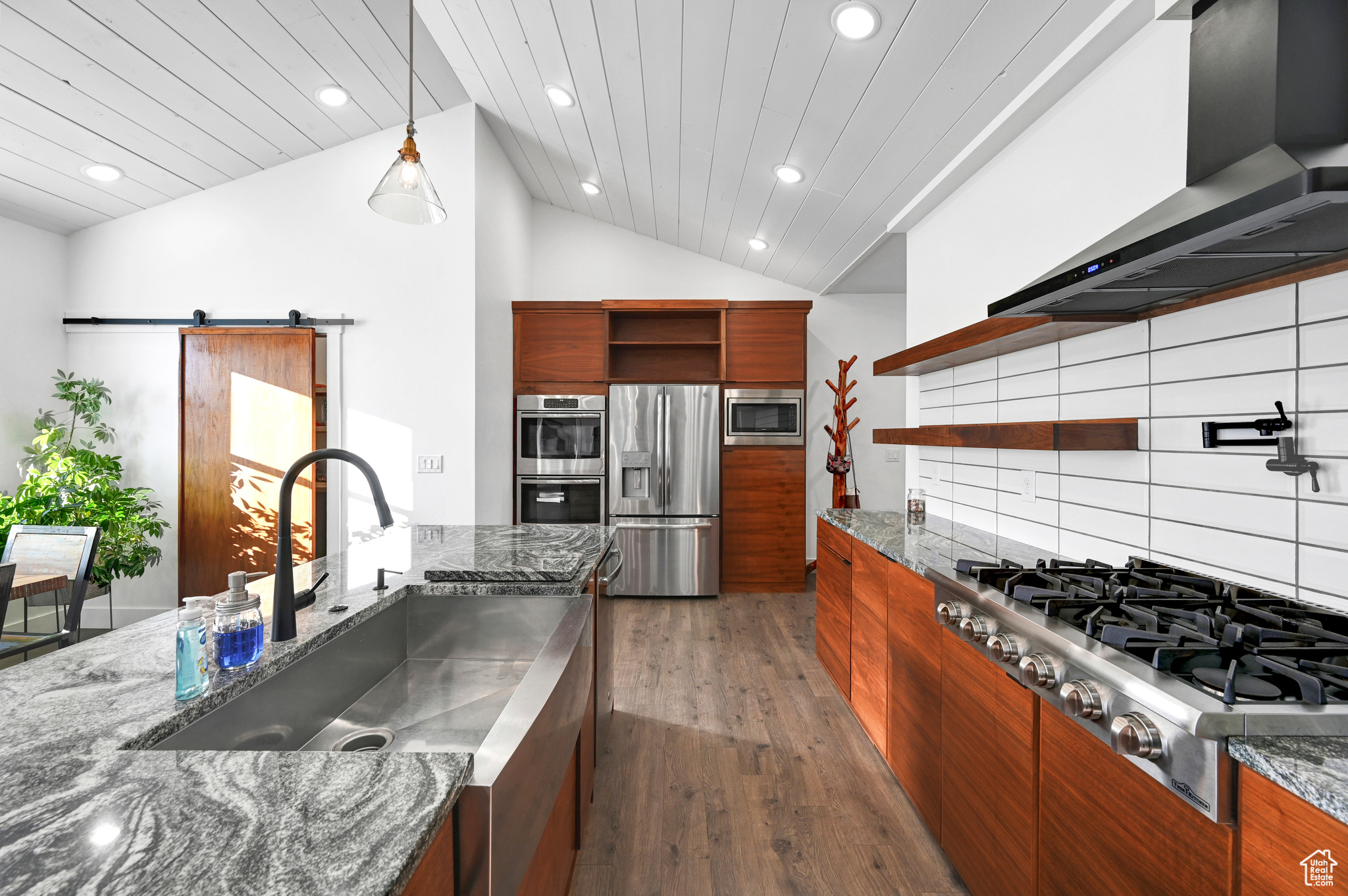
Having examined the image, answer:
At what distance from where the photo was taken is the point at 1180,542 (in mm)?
1506

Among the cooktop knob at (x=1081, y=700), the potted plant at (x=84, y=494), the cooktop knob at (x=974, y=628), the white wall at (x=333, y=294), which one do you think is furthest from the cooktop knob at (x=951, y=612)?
the potted plant at (x=84, y=494)

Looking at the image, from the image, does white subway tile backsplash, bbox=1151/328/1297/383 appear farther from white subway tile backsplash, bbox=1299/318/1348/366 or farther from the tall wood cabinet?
the tall wood cabinet

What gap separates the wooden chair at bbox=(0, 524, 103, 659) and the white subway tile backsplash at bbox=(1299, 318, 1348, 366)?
3999 mm

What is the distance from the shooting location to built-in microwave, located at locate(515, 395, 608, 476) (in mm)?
4473

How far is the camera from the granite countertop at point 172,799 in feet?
1.58

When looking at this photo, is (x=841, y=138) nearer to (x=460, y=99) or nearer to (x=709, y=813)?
(x=460, y=99)

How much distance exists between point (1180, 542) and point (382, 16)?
3.78 m

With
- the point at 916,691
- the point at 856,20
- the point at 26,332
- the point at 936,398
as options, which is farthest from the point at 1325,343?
the point at 26,332

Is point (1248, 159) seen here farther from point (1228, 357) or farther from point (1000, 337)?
point (1000, 337)

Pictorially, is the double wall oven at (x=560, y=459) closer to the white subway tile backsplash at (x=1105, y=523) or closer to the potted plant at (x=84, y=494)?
the potted plant at (x=84, y=494)

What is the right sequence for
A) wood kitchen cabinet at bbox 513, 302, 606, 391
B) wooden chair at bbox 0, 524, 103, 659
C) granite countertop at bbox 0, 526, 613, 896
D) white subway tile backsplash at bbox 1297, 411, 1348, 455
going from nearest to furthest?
granite countertop at bbox 0, 526, 613, 896
white subway tile backsplash at bbox 1297, 411, 1348, 455
wooden chair at bbox 0, 524, 103, 659
wood kitchen cabinet at bbox 513, 302, 606, 391

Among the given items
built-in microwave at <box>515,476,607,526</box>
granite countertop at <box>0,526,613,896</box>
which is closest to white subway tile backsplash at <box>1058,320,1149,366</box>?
granite countertop at <box>0,526,613,896</box>

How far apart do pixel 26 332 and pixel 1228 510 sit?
19.3 ft

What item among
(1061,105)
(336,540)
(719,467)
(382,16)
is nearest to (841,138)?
(1061,105)
